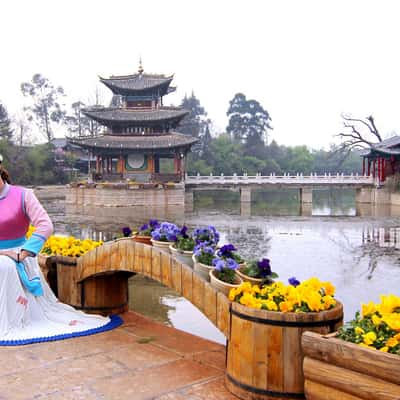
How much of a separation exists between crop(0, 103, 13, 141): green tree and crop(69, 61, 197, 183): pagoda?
65.6 feet

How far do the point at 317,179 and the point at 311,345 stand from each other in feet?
114

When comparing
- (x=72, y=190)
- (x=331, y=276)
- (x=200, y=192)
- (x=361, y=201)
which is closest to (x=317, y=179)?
(x=361, y=201)

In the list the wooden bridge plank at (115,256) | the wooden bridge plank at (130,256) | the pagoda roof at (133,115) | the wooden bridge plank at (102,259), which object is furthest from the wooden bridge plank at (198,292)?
the pagoda roof at (133,115)

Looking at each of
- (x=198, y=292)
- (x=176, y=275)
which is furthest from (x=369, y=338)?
(x=176, y=275)

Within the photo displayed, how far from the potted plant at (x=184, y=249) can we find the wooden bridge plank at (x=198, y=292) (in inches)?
16.7

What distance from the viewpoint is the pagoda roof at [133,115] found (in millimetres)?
33438

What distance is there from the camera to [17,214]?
15.3 ft

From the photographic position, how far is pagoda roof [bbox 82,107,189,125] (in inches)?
1316

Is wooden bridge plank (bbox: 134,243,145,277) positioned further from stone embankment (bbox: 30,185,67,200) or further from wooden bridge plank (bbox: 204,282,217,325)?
stone embankment (bbox: 30,185,67,200)

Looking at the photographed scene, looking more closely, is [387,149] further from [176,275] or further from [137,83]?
[176,275]

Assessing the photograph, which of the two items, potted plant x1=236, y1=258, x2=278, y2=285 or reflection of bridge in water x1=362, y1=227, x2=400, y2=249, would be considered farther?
reflection of bridge in water x1=362, y1=227, x2=400, y2=249

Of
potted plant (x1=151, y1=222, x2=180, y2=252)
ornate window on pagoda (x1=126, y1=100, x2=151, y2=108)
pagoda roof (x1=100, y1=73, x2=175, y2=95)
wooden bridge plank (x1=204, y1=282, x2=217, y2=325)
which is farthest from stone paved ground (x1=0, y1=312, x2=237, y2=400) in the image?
ornate window on pagoda (x1=126, y1=100, x2=151, y2=108)

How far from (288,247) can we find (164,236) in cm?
1039

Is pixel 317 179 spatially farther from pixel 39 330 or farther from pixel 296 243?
pixel 39 330
